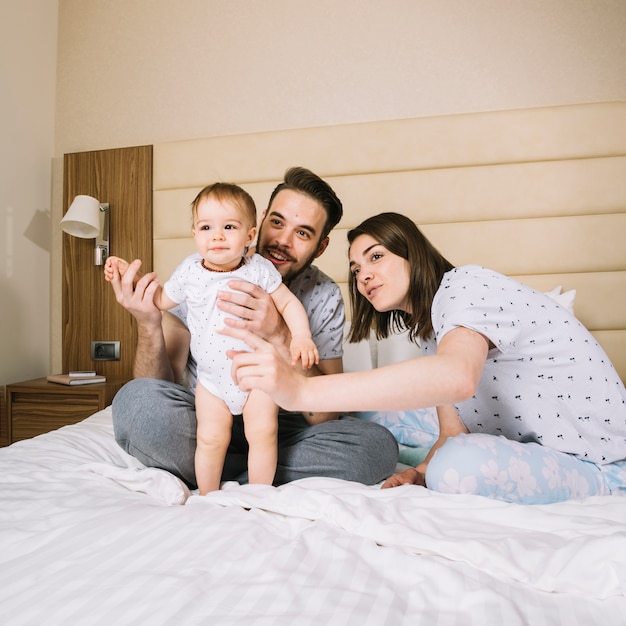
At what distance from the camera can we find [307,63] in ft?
8.88

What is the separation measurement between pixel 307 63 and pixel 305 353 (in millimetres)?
1997

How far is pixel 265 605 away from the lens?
0.68m

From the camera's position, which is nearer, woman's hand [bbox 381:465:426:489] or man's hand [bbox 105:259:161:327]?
woman's hand [bbox 381:465:426:489]

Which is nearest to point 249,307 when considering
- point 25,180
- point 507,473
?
point 507,473

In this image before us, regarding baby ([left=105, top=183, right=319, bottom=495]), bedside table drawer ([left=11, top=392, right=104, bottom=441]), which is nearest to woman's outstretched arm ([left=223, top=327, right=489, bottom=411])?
baby ([left=105, top=183, right=319, bottom=495])

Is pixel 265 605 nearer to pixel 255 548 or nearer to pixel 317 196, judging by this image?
pixel 255 548

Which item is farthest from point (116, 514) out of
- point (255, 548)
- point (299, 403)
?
point (299, 403)

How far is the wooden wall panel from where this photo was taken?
9.41 feet

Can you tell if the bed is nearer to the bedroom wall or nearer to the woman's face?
the woman's face

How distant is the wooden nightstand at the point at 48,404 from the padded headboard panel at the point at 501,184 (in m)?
1.16

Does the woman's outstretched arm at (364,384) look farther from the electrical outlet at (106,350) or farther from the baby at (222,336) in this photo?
the electrical outlet at (106,350)

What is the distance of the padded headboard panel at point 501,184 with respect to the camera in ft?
7.81

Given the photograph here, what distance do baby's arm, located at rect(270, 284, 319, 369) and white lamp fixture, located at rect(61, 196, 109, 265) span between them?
1.66 metres

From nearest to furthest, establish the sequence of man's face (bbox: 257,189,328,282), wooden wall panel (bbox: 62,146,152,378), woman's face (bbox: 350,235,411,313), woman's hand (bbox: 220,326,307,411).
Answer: woman's hand (bbox: 220,326,307,411)
woman's face (bbox: 350,235,411,313)
man's face (bbox: 257,189,328,282)
wooden wall panel (bbox: 62,146,152,378)
